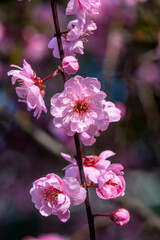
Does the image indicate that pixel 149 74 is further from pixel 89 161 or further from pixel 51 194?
pixel 51 194

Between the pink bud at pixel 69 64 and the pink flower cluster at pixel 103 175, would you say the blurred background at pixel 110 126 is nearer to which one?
the pink flower cluster at pixel 103 175

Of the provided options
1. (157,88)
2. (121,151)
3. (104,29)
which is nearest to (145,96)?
(157,88)

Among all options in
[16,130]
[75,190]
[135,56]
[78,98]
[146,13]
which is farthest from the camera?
[16,130]

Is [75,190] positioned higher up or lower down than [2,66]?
lower down

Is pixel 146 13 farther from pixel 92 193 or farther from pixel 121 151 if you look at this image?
pixel 92 193

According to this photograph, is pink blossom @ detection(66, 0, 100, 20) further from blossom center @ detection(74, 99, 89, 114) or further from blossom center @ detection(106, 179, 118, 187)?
blossom center @ detection(106, 179, 118, 187)
